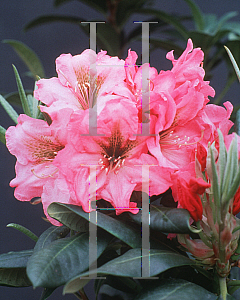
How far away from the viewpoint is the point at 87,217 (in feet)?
1.27

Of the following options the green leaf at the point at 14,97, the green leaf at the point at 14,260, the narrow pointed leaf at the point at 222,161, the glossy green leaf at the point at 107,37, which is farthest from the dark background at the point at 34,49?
the narrow pointed leaf at the point at 222,161

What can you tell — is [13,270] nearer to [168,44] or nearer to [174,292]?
[174,292]

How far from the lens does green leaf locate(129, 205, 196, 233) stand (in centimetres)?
37

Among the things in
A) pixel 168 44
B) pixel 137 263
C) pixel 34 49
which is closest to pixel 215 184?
pixel 137 263

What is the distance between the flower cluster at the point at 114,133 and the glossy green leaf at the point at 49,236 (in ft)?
0.24

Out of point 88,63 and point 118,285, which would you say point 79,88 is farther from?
point 118,285

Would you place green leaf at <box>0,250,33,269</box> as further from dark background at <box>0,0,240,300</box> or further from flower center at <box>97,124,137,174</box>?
dark background at <box>0,0,240,300</box>

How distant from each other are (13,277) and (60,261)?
15 centimetres

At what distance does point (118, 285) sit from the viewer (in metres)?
0.58

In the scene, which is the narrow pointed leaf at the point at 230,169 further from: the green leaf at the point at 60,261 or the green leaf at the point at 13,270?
the green leaf at the point at 13,270

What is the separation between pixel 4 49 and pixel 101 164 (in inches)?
52.4

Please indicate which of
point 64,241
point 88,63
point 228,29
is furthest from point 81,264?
point 228,29

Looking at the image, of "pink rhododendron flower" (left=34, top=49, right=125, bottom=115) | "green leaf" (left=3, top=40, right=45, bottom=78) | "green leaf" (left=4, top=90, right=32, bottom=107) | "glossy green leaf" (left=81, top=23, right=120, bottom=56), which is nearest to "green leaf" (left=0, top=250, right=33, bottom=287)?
"pink rhododendron flower" (left=34, top=49, right=125, bottom=115)

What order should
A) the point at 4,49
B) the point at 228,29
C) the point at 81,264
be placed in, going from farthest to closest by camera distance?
the point at 4,49 → the point at 228,29 → the point at 81,264
